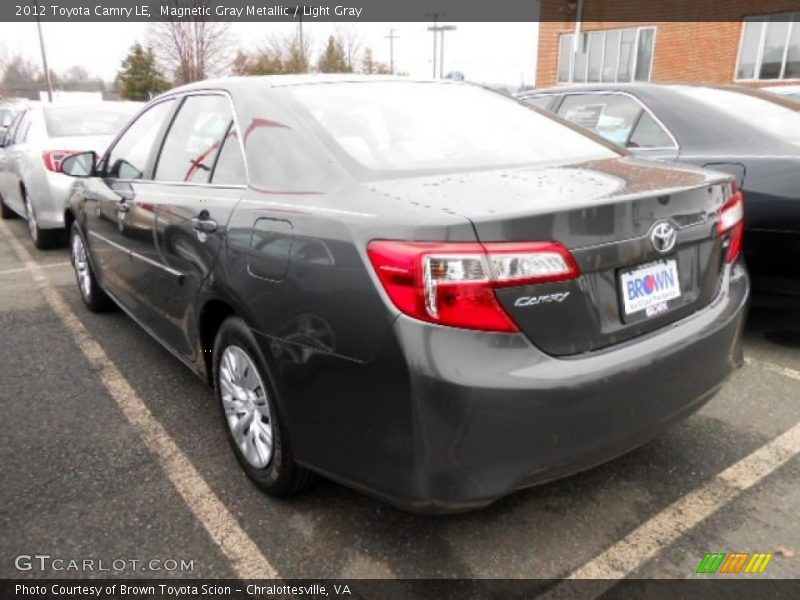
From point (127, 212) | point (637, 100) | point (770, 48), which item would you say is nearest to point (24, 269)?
point (127, 212)

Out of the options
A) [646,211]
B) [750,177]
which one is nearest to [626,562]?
[646,211]

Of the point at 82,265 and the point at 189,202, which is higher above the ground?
the point at 189,202

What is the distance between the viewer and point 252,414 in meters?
2.43

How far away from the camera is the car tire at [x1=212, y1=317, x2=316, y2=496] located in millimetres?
2234

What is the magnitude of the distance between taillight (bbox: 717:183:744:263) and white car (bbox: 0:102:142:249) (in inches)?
208

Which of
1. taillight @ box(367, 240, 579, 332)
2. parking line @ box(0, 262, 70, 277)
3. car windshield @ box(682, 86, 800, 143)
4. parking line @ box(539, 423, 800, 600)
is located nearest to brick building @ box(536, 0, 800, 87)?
car windshield @ box(682, 86, 800, 143)

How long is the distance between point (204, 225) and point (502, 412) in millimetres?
1426

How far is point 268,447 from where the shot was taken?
2.34 meters

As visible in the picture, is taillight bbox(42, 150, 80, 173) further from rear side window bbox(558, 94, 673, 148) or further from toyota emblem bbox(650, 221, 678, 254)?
toyota emblem bbox(650, 221, 678, 254)

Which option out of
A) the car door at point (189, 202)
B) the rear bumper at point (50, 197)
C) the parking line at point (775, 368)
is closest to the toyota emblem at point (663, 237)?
the car door at point (189, 202)

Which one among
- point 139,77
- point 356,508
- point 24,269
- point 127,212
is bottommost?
point 24,269

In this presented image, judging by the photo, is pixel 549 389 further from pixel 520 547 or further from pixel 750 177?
pixel 750 177

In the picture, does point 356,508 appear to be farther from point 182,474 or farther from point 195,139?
point 195,139

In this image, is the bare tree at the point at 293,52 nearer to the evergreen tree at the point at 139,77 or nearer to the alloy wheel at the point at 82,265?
the evergreen tree at the point at 139,77
